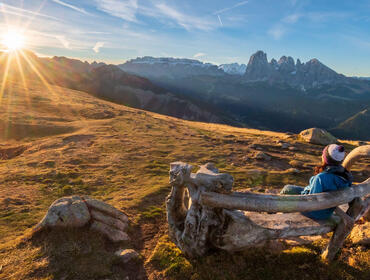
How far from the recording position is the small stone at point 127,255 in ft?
25.4

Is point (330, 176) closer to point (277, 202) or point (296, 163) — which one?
point (277, 202)

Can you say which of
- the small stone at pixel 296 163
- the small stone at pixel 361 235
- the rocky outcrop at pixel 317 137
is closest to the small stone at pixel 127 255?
the small stone at pixel 361 235

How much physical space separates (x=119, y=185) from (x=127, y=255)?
7.92m

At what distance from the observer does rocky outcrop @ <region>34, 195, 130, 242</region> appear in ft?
27.8

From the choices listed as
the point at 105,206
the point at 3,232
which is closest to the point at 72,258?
the point at 105,206

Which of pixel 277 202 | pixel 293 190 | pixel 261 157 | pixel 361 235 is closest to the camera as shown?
pixel 277 202

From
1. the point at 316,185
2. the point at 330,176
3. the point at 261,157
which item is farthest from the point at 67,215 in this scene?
the point at 261,157

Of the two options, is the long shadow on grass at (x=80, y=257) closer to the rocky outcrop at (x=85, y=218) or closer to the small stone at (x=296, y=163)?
the rocky outcrop at (x=85, y=218)

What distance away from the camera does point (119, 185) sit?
1533 centimetres

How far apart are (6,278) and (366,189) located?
11701 millimetres

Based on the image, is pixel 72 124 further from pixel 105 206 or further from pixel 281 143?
pixel 281 143

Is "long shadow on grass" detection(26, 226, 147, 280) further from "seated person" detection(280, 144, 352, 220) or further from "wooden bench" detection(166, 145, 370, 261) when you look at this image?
"seated person" detection(280, 144, 352, 220)

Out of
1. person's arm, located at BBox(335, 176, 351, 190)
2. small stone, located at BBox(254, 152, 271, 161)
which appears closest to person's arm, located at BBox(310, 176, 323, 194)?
person's arm, located at BBox(335, 176, 351, 190)

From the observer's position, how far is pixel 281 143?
30.7 m
